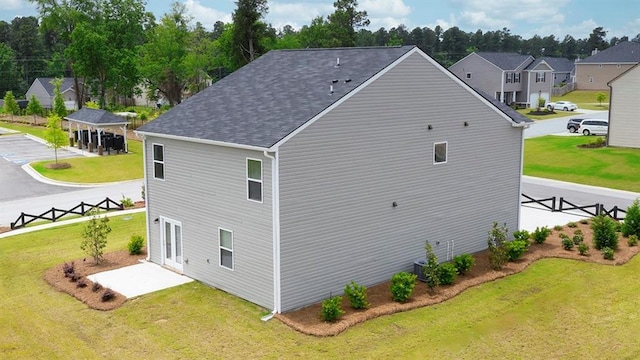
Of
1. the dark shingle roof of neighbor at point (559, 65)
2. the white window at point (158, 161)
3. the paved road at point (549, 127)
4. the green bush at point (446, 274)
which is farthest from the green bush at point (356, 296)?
the dark shingle roof of neighbor at point (559, 65)

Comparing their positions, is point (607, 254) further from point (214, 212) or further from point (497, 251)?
point (214, 212)

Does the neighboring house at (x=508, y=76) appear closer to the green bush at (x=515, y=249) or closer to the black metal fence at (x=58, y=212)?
the black metal fence at (x=58, y=212)

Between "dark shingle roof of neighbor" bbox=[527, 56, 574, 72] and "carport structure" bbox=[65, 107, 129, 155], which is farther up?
"dark shingle roof of neighbor" bbox=[527, 56, 574, 72]

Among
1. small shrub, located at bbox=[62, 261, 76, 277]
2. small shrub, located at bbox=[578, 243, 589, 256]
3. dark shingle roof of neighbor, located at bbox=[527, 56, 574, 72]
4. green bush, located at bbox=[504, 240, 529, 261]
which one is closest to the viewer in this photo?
small shrub, located at bbox=[62, 261, 76, 277]

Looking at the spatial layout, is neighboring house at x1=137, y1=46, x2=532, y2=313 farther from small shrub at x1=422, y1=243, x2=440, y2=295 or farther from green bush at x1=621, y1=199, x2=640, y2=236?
green bush at x1=621, y1=199, x2=640, y2=236

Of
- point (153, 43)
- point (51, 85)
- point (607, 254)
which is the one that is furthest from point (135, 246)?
point (51, 85)

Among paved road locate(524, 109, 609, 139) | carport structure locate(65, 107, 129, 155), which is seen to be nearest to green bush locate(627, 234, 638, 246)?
paved road locate(524, 109, 609, 139)
